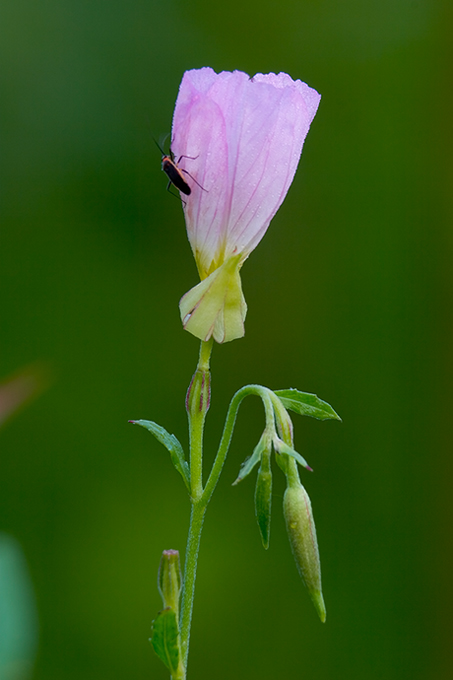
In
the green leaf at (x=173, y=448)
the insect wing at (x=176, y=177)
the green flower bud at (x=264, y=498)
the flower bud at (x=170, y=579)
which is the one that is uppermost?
the insect wing at (x=176, y=177)

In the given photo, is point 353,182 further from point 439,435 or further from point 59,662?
point 59,662

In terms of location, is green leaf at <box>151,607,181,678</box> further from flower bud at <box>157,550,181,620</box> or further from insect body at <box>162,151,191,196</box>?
insect body at <box>162,151,191,196</box>

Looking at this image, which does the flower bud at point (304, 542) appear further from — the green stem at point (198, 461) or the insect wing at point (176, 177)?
the insect wing at point (176, 177)

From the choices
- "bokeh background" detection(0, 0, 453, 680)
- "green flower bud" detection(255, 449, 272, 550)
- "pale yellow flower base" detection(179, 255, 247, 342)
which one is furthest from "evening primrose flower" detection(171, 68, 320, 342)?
"bokeh background" detection(0, 0, 453, 680)

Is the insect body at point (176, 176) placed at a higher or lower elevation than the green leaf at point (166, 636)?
higher

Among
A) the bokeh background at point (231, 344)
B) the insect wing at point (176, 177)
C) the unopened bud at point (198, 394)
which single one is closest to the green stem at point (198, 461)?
the unopened bud at point (198, 394)

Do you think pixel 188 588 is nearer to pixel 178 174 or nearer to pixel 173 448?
pixel 173 448

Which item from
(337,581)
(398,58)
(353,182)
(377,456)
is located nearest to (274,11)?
(398,58)
